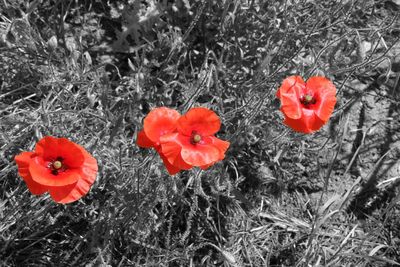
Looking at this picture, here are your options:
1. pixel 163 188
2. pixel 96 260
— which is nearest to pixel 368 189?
pixel 163 188

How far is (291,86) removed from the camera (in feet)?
7.18

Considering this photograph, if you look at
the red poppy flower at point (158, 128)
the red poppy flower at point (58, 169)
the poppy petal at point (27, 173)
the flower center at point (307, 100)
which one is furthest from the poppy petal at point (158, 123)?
the flower center at point (307, 100)

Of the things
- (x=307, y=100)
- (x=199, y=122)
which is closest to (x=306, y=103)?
(x=307, y=100)

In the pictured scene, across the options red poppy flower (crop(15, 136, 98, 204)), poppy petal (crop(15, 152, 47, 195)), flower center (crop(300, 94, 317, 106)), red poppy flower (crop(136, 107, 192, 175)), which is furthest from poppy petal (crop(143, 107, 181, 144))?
flower center (crop(300, 94, 317, 106))

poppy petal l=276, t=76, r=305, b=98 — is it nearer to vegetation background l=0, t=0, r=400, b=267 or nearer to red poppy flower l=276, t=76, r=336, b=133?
red poppy flower l=276, t=76, r=336, b=133

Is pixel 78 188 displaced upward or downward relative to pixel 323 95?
downward

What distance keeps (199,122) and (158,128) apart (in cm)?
14

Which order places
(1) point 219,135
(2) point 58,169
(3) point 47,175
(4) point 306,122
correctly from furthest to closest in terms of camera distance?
(1) point 219,135, (4) point 306,122, (2) point 58,169, (3) point 47,175

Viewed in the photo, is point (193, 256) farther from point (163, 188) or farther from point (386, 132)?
point (386, 132)

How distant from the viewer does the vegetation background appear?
253 cm

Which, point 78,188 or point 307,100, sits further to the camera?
point 307,100

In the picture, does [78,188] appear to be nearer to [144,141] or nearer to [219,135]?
[144,141]

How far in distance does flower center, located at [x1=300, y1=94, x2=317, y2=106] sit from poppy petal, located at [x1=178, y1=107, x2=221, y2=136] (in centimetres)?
39

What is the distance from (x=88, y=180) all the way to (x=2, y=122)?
76cm
